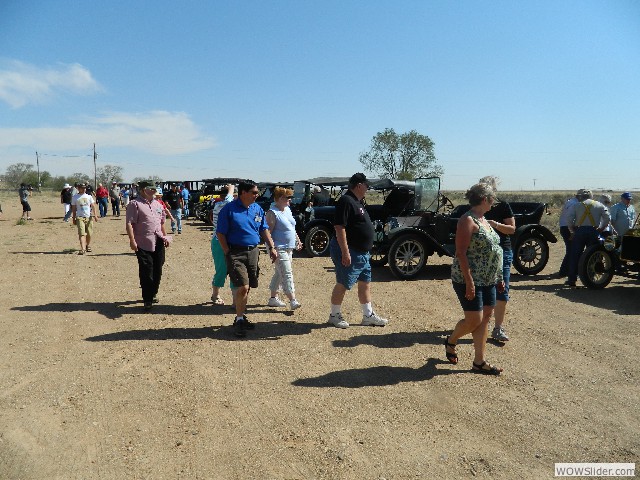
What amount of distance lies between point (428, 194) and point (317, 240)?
3001mm

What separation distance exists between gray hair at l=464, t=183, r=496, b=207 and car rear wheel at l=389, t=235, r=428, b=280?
442 cm

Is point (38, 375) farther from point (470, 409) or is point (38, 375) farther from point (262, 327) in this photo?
point (470, 409)

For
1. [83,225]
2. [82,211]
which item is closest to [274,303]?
[82,211]

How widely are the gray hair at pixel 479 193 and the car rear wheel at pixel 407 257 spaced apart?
4.42 metres

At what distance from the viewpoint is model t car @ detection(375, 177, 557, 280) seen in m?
8.59

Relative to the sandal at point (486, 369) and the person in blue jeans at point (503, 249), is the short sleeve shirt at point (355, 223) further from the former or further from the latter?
the sandal at point (486, 369)

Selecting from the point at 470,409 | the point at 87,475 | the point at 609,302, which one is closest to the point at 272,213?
the point at 470,409

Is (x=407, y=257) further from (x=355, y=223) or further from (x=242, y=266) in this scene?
(x=242, y=266)

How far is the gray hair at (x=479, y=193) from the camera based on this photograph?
13.2ft

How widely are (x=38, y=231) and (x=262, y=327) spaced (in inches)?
549

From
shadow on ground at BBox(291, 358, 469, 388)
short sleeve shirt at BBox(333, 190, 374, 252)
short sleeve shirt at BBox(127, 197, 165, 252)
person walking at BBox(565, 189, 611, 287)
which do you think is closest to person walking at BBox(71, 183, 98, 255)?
short sleeve shirt at BBox(127, 197, 165, 252)

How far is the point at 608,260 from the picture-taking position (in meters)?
7.88

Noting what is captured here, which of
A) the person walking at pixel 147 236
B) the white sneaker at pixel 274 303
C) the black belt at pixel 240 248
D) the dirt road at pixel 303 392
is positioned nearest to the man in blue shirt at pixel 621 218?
the dirt road at pixel 303 392

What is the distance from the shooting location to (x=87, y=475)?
2766 millimetres
